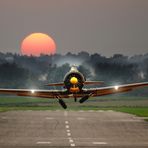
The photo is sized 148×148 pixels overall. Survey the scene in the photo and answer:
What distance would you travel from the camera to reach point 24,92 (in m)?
46.5

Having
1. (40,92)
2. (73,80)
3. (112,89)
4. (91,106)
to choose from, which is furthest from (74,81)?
(91,106)

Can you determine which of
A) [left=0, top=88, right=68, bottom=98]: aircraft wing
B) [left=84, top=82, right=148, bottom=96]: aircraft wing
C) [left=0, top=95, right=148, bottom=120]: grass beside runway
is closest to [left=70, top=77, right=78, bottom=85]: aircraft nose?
[left=0, top=88, right=68, bottom=98]: aircraft wing

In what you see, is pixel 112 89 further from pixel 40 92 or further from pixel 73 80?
pixel 73 80

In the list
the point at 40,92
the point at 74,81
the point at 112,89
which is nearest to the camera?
the point at 74,81

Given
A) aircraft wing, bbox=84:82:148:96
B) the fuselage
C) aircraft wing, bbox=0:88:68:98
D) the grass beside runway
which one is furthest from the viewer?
the grass beside runway

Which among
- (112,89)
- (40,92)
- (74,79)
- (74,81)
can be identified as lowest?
(74,81)

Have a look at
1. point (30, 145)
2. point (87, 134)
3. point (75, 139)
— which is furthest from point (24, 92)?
point (30, 145)

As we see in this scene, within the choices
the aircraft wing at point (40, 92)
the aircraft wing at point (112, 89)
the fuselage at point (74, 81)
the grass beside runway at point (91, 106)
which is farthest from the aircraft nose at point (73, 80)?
the grass beside runway at point (91, 106)

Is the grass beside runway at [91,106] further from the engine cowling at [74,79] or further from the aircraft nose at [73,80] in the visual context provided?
the aircraft nose at [73,80]

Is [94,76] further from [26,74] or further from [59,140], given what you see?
[59,140]

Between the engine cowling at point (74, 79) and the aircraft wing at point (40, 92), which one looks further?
the aircraft wing at point (40, 92)

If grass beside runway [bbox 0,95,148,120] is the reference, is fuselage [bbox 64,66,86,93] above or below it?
below

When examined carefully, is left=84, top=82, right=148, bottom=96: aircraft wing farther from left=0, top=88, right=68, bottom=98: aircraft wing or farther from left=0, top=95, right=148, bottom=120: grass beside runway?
left=0, top=95, right=148, bottom=120: grass beside runway

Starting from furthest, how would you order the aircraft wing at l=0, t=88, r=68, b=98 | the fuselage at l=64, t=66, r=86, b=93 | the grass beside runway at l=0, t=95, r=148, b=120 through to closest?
the grass beside runway at l=0, t=95, r=148, b=120, the aircraft wing at l=0, t=88, r=68, b=98, the fuselage at l=64, t=66, r=86, b=93
